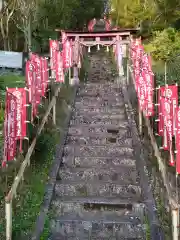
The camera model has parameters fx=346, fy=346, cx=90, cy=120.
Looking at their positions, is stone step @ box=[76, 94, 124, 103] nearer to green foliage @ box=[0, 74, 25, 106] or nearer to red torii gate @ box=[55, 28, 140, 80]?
green foliage @ box=[0, 74, 25, 106]

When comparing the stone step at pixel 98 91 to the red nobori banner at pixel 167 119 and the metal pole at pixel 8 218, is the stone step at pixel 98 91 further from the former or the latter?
the metal pole at pixel 8 218

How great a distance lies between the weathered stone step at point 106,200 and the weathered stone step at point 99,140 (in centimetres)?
260

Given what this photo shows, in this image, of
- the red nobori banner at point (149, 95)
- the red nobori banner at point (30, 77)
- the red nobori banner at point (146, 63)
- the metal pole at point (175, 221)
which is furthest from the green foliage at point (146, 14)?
the metal pole at point (175, 221)

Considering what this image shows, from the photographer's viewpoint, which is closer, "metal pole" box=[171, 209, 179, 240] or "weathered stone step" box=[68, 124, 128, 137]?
"metal pole" box=[171, 209, 179, 240]

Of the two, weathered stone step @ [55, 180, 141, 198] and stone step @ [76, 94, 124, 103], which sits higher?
stone step @ [76, 94, 124, 103]

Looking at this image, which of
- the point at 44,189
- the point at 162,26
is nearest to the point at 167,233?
the point at 44,189

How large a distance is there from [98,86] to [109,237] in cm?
1000

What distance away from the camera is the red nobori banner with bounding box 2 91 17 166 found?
6969 mm

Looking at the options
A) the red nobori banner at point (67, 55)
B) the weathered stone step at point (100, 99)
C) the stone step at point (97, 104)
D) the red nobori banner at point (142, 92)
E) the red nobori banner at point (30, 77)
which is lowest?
the stone step at point (97, 104)

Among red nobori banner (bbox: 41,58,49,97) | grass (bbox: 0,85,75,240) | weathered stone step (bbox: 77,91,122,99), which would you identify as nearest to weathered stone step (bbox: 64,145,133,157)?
grass (bbox: 0,85,75,240)

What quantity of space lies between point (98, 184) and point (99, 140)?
7.57ft

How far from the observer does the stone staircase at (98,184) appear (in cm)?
687

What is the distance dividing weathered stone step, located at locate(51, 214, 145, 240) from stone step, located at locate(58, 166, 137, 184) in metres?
1.53

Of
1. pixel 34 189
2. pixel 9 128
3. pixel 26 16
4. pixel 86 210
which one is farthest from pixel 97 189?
pixel 26 16
